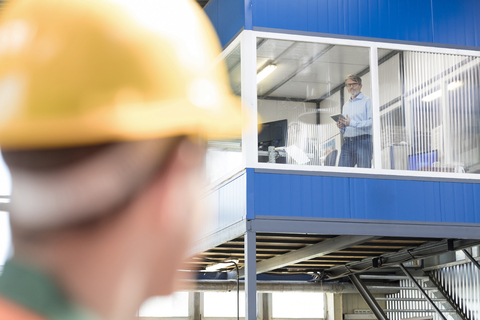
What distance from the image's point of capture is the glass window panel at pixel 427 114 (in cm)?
809

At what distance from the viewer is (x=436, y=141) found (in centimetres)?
820

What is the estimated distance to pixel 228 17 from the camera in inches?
332

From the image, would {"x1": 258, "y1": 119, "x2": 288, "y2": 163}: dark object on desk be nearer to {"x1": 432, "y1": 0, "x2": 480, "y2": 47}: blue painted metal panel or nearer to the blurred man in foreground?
{"x1": 432, "y1": 0, "x2": 480, "y2": 47}: blue painted metal panel

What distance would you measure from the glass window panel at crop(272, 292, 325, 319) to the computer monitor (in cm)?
919

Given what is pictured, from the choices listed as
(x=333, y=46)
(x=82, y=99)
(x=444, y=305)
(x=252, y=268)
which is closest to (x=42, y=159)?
(x=82, y=99)

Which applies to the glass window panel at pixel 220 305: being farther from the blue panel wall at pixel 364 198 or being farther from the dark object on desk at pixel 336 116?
the dark object on desk at pixel 336 116

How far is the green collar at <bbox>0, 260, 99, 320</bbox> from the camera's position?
0.37 meters

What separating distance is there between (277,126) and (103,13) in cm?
719

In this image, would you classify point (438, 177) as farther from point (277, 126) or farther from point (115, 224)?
point (115, 224)

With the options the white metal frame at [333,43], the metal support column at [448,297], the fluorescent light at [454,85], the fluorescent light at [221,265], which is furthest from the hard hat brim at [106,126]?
the metal support column at [448,297]

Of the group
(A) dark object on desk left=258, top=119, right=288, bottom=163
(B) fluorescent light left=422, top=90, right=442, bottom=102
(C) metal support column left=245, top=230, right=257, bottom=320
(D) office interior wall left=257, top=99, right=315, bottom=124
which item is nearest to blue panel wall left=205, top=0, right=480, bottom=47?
(B) fluorescent light left=422, top=90, right=442, bottom=102

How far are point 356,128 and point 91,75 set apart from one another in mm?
7694

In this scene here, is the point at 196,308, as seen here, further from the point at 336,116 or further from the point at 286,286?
the point at 336,116

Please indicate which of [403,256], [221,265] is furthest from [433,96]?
[221,265]
